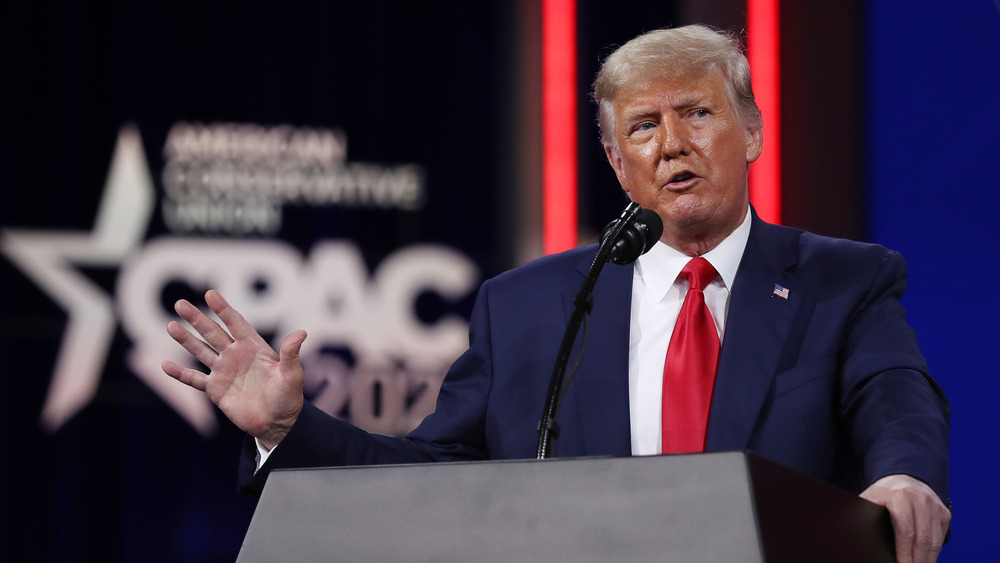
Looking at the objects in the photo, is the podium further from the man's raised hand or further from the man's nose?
the man's nose

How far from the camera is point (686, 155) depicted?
5.83 ft

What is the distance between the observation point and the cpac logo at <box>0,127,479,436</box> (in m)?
3.33

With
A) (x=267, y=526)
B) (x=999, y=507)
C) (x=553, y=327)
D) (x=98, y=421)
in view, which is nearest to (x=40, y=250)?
(x=98, y=421)

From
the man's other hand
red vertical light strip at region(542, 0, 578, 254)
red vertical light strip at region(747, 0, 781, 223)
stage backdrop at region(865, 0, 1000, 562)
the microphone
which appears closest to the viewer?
the man's other hand

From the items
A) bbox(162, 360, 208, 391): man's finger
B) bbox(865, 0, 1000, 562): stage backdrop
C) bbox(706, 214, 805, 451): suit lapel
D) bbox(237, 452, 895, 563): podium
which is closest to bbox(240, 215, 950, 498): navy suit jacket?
bbox(706, 214, 805, 451): suit lapel

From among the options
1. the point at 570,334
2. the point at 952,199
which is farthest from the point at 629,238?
the point at 952,199

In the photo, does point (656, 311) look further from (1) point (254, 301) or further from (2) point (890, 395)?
(1) point (254, 301)

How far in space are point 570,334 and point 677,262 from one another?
0.51 metres

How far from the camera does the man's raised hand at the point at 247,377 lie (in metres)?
1.43

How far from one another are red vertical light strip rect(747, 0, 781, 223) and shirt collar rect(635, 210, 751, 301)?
1800 mm

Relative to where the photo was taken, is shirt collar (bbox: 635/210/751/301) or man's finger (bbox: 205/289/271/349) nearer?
man's finger (bbox: 205/289/271/349)

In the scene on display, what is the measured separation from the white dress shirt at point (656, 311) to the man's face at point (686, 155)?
0.04 meters

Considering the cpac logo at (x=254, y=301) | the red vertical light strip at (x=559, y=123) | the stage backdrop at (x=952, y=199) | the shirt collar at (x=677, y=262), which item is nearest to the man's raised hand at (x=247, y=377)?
the shirt collar at (x=677, y=262)

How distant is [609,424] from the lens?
158cm
